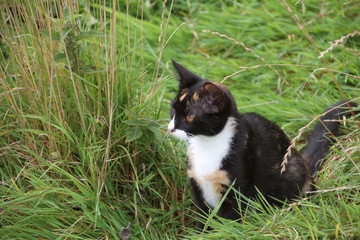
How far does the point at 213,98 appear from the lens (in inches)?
105

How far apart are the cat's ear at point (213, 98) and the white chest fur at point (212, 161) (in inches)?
4.9

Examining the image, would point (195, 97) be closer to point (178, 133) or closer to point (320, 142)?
point (178, 133)

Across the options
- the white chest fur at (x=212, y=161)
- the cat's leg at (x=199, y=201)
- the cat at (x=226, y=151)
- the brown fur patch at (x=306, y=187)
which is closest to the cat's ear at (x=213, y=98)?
the cat at (x=226, y=151)

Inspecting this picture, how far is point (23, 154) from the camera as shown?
→ 9.78 ft

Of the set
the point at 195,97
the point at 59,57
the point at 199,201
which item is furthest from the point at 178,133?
the point at 59,57

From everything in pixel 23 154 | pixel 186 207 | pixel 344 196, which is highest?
pixel 344 196

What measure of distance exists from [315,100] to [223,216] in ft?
4.54

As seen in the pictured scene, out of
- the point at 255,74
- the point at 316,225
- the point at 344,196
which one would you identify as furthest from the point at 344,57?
the point at 316,225

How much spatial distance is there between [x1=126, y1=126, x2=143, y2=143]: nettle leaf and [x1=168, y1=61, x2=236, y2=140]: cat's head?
0.17 meters

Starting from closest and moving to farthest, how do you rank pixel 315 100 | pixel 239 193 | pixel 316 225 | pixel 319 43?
pixel 316 225 < pixel 239 193 < pixel 315 100 < pixel 319 43

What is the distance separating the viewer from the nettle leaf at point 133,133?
2803mm

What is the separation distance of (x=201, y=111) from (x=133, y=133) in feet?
1.28

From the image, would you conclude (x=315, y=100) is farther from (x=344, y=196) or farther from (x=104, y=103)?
(x=104, y=103)

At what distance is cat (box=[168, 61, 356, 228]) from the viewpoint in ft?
8.91
